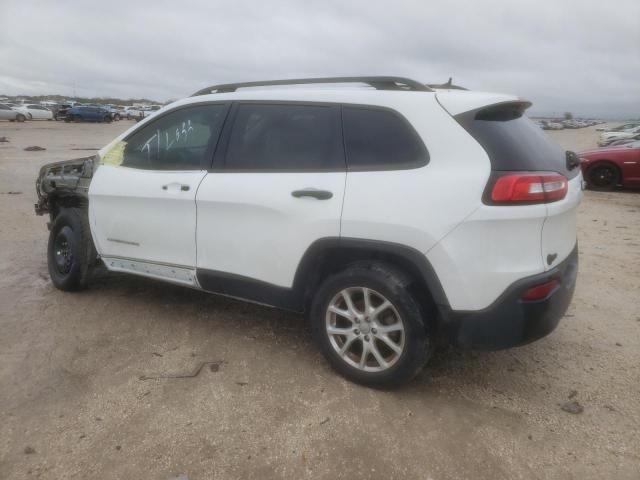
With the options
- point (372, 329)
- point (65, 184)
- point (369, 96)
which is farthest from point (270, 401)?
point (65, 184)

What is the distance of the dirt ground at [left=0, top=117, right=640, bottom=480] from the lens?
7.71 feet

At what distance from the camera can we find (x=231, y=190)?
320cm

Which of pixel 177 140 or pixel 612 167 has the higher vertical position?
pixel 177 140

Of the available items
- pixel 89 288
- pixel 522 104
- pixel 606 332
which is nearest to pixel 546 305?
pixel 522 104

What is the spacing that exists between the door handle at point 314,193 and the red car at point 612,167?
1004 centimetres

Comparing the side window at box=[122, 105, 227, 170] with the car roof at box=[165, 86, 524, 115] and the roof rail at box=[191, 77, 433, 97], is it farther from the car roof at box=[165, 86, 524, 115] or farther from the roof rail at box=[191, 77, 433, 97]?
the roof rail at box=[191, 77, 433, 97]

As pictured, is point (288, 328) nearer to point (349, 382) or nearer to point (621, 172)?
point (349, 382)

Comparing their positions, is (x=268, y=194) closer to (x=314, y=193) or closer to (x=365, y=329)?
(x=314, y=193)

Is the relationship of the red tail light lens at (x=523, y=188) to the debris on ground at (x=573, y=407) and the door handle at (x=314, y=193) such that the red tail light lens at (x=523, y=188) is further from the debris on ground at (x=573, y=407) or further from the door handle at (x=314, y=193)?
the debris on ground at (x=573, y=407)

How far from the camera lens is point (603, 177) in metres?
11.3

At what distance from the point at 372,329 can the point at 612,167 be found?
34.7 ft

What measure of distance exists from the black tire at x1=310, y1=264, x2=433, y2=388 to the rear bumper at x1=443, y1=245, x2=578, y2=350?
0.56 feet

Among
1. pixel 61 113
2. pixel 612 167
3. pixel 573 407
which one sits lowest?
pixel 61 113

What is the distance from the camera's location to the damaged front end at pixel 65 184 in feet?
13.8
